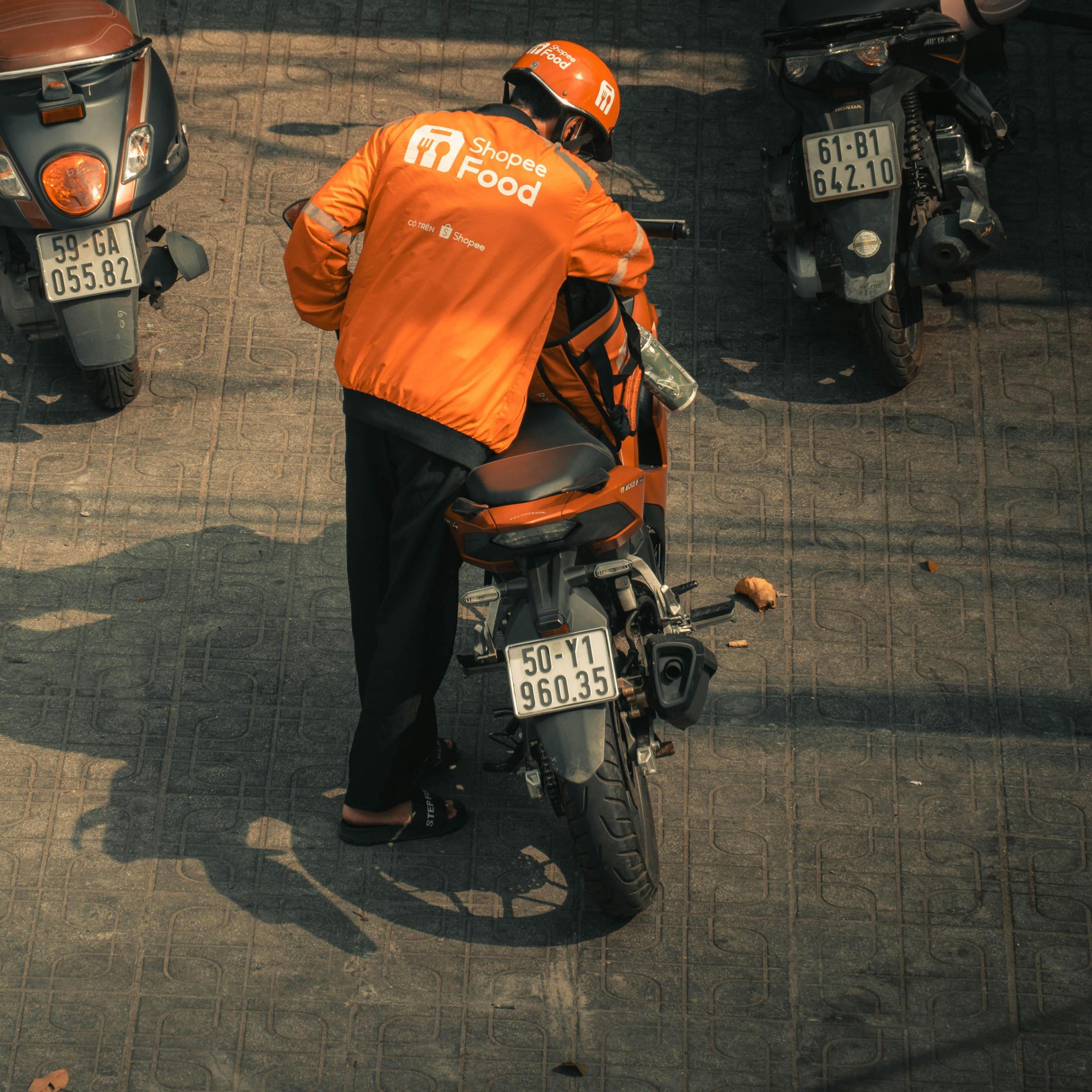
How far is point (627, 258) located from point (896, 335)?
2.08 metres

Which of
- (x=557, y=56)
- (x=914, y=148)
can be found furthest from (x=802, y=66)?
(x=557, y=56)

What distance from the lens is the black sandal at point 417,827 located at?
5211 millimetres

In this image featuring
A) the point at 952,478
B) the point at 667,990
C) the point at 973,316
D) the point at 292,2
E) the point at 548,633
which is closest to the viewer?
the point at 548,633

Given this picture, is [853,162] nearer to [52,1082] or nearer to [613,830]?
[613,830]

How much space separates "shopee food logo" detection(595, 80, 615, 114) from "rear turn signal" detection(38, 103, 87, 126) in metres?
2.44

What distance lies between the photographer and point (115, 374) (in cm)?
627

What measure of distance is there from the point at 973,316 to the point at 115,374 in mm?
3856

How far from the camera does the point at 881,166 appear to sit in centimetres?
615

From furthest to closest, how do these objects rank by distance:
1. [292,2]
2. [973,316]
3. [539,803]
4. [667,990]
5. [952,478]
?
[292,2]
[973,316]
[952,478]
[539,803]
[667,990]

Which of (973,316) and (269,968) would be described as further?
(973,316)

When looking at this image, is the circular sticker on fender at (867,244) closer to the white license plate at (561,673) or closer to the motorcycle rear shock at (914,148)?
the motorcycle rear shock at (914,148)

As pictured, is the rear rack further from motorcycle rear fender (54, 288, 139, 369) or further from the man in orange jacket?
the man in orange jacket

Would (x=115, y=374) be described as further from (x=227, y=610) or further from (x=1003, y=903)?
(x=1003, y=903)

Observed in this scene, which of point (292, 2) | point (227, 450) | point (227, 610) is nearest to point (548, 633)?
point (227, 610)
